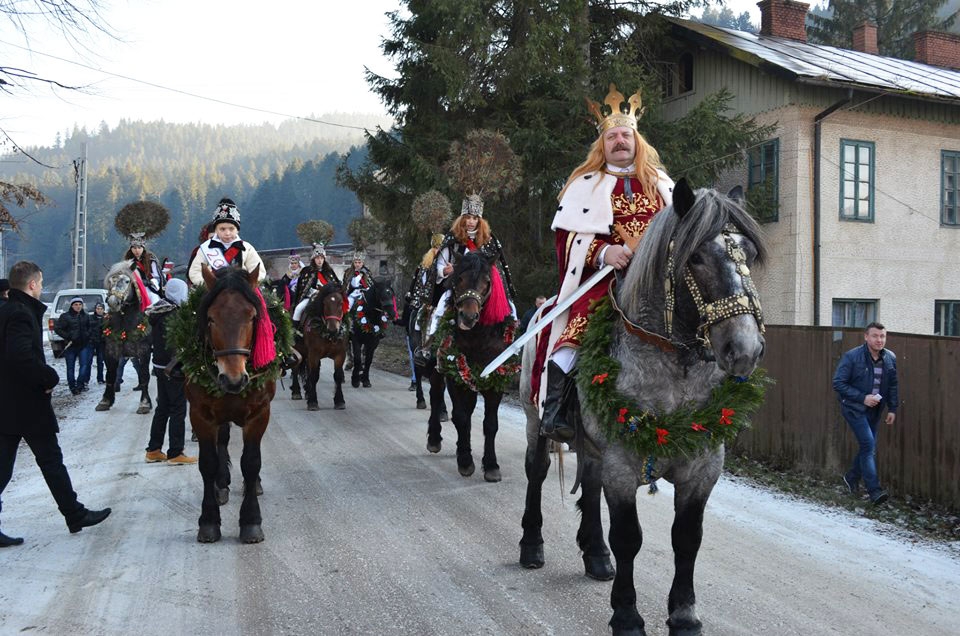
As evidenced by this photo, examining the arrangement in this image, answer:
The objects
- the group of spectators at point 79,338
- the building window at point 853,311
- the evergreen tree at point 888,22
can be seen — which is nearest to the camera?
the group of spectators at point 79,338

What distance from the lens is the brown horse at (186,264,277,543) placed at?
5.79m

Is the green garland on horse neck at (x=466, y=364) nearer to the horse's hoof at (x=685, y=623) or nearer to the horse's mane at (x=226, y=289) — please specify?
the horse's mane at (x=226, y=289)

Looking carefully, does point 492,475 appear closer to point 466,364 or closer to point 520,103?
point 466,364

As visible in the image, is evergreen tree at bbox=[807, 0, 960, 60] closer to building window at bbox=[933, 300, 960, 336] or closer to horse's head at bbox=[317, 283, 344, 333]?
building window at bbox=[933, 300, 960, 336]

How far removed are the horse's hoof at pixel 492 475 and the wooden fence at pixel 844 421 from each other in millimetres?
3782

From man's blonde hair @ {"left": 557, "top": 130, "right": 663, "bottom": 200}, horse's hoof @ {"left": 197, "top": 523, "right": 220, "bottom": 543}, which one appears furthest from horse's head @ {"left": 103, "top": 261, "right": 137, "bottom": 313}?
man's blonde hair @ {"left": 557, "top": 130, "right": 663, "bottom": 200}

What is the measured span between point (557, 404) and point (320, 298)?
948 cm

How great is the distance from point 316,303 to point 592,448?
9718 mm

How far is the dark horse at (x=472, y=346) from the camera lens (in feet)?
25.8

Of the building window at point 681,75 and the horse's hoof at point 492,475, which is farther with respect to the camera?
the building window at point 681,75

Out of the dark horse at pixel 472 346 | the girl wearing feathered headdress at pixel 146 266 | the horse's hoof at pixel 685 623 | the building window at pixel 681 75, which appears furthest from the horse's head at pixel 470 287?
the building window at pixel 681 75

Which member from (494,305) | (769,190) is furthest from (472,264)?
(769,190)

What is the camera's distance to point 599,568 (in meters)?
5.26

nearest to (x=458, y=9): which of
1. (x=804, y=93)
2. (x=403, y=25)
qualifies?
(x=403, y=25)
